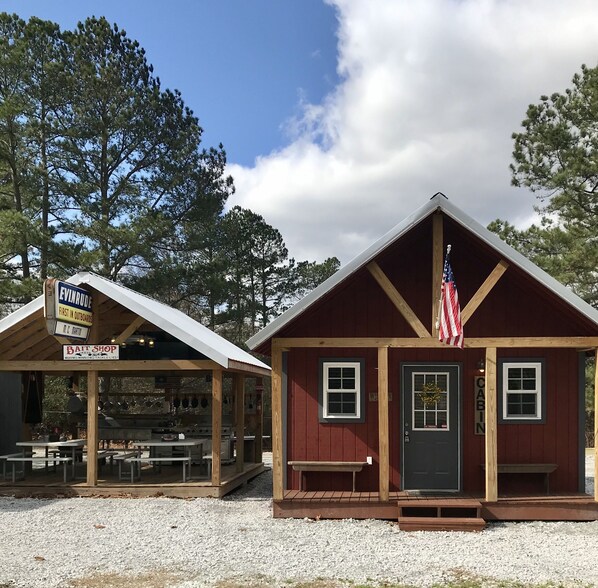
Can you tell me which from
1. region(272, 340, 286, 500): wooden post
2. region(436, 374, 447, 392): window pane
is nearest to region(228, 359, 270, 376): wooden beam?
region(272, 340, 286, 500): wooden post

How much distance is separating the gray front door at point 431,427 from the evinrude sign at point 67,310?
18.9 feet

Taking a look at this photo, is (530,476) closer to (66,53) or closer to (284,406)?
(284,406)

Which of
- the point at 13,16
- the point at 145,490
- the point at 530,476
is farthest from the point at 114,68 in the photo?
the point at 530,476

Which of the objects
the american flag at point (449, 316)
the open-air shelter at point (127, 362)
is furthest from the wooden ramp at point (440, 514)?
the open-air shelter at point (127, 362)

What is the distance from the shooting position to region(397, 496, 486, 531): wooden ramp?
9344 millimetres

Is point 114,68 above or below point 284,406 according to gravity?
above

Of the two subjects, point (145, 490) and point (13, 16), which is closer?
point (145, 490)

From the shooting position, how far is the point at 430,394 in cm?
1097

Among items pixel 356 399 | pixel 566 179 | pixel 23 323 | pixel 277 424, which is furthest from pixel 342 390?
pixel 566 179

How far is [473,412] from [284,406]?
10.4 feet

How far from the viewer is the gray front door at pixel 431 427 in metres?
10.8

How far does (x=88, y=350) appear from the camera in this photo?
12.2 metres

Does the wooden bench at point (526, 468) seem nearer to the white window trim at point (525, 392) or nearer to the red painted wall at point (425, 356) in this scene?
the red painted wall at point (425, 356)

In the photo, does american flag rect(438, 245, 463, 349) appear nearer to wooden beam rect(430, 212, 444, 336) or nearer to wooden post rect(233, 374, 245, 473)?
wooden beam rect(430, 212, 444, 336)
